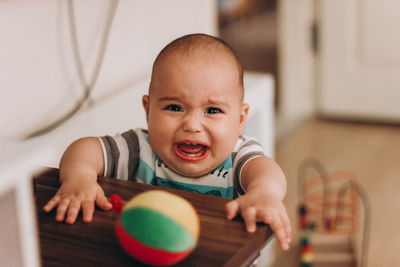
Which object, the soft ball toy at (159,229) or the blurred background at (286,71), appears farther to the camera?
the blurred background at (286,71)

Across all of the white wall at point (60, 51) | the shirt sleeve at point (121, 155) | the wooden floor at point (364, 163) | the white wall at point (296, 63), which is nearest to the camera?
the shirt sleeve at point (121, 155)

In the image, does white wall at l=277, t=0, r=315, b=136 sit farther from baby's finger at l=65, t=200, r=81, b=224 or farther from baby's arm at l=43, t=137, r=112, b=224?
baby's finger at l=65, t=200, r=81, b=224

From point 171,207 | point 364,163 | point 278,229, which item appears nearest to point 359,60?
point 364,163

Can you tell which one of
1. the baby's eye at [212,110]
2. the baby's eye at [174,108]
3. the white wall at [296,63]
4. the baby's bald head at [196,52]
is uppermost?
the baby's bald head at [196,52]

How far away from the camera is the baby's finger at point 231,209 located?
2.08 ft

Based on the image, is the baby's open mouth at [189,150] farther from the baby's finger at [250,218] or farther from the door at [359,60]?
the door at [359,60]

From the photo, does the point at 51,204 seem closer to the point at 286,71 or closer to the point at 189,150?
the point at 189,150

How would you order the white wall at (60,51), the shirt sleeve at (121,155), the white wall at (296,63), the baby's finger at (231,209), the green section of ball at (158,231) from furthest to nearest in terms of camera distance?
1. the white wall at (296,63)
2. the white wall at (60,51)
3. the shirt sleeve at (121,155)
4. the baby's finger at (231,209)
5. the green section of ball at (158,231)

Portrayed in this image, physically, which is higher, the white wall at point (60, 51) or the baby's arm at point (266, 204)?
the white wall at point (60, 51)

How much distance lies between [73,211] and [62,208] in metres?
0.02

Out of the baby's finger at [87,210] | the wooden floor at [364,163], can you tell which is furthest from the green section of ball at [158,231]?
the wooden floor at [364,163]

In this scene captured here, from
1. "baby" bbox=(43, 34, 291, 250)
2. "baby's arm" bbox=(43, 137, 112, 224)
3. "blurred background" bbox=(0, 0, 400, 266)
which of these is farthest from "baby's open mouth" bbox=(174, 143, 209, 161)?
"blurred background" bbox=(0, 0, 400, 266)

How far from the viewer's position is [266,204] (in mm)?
657

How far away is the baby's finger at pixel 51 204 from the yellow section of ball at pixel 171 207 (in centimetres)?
15
